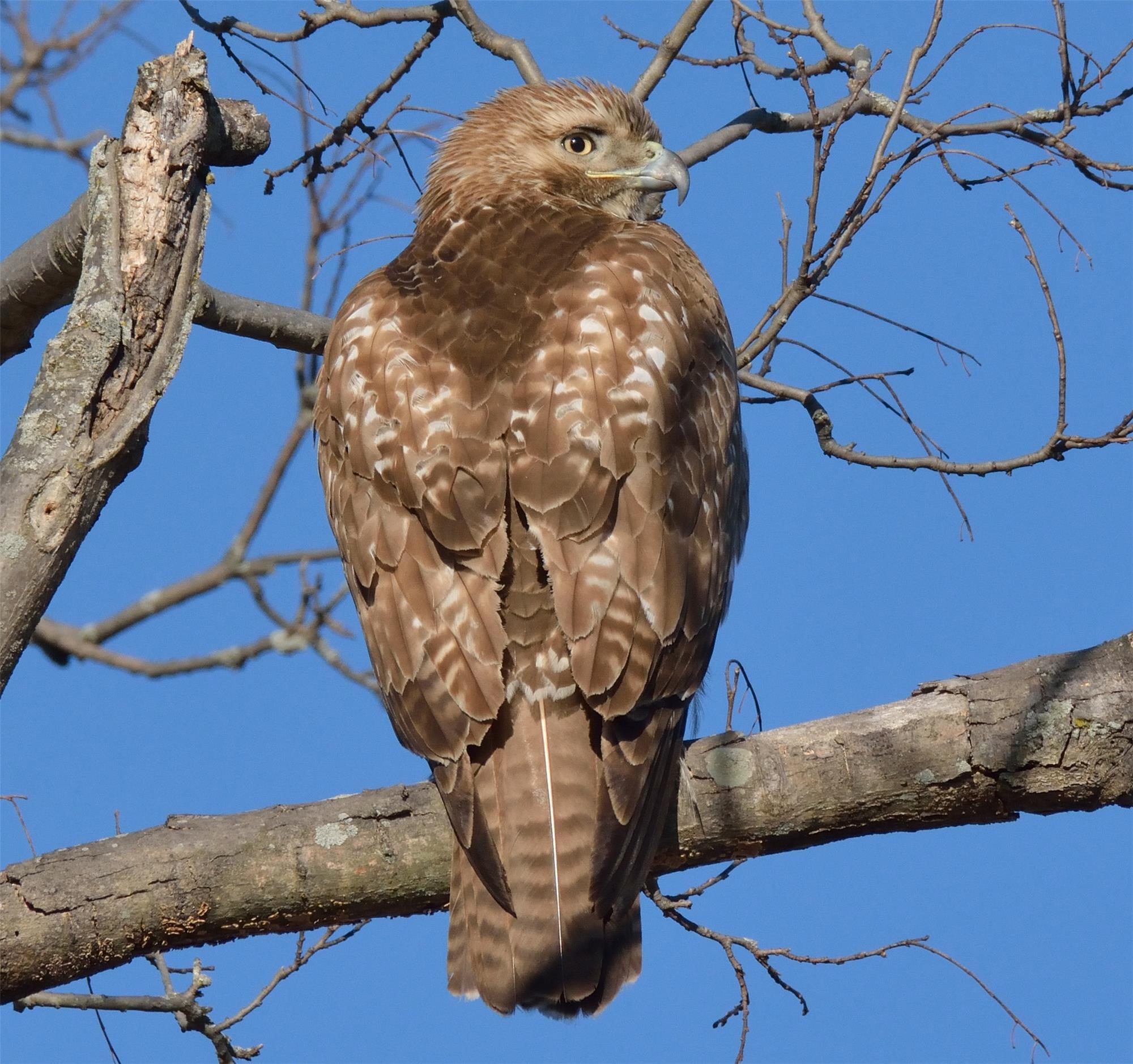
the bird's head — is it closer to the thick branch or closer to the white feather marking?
the thick branch

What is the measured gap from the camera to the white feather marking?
348cm

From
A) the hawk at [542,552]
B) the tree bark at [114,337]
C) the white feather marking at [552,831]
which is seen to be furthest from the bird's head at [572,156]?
the white feather marking at [552,831]

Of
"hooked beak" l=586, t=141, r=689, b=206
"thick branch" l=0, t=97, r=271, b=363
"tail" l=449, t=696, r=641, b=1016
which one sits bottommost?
"tail" l=449, t=696, r=641, b=1016

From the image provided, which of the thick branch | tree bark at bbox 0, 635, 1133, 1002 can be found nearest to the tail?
tree bark at bbox 0, 635, 1133, 1002

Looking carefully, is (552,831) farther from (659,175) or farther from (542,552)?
(659,175)

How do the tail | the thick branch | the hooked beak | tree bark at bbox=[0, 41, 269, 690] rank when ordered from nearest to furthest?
the tail → tree bark at bbox=[0, 41, 269, 690] → the thick branch → the hooked beak

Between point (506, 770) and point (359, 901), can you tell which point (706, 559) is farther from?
point (359, 901)

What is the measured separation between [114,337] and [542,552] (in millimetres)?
1285

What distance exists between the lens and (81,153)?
7809mm

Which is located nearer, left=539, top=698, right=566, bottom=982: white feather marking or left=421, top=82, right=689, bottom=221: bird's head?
left=539, top=698, right=566, bottom=982: white feather marking

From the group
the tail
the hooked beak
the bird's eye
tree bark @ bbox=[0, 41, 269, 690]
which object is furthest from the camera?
the bird's eye

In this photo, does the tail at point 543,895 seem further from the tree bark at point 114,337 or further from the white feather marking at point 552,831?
the tree bark at point 114,337

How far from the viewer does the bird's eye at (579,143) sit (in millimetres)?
5672

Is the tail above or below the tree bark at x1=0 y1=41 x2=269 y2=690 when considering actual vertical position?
below
